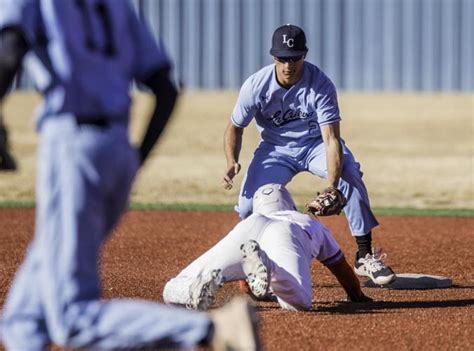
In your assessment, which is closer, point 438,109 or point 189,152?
point 189,152

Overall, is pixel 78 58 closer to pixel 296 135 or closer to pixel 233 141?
pixel 233 141

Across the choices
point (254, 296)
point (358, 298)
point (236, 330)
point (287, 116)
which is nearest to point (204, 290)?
point (254, 296)

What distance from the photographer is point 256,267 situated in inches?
284

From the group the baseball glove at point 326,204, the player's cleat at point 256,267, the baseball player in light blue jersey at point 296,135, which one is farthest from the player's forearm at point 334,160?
the player's cleat at point 256,267

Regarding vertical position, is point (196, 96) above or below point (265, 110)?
below

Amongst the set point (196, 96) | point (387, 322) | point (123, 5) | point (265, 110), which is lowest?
point (196, 96)

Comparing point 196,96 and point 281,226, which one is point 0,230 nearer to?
point 281,226

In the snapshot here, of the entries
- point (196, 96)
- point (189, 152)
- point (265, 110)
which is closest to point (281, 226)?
point (265, 110)

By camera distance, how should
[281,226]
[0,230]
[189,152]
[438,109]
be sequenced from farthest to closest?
[438,109] → [189,152] → [0,230] → [281,226]

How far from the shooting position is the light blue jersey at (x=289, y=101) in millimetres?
8805

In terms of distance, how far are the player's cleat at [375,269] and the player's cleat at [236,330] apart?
4.35m

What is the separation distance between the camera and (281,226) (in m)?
7.74

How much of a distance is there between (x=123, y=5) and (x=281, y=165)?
4.81 meters

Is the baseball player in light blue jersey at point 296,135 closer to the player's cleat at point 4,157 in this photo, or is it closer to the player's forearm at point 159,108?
the player's forearm at point 159,108
